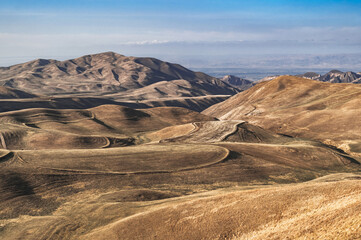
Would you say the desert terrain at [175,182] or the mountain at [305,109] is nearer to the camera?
the desert terrain at [175,182]

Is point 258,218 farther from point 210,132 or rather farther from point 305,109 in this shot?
point 305,109

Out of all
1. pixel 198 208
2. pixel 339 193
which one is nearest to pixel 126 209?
pixel 198 208

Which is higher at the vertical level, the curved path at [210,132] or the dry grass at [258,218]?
the dry grass at [258,218]

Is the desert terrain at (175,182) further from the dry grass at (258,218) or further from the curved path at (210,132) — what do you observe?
the curved path at (210,132)

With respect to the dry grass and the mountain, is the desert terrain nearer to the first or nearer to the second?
the dry grass

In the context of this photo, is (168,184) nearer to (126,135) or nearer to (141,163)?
(141,163)

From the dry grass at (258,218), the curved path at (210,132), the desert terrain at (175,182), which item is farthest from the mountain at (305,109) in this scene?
the dry grass at (258,218)

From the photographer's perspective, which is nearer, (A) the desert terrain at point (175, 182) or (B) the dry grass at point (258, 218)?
(B) the dry grass at point (258, 218)

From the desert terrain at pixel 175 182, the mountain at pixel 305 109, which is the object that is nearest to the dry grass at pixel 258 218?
the desert terrain at pixel 175 182

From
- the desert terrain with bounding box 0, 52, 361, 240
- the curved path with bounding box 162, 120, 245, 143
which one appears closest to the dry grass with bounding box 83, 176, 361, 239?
the desert terrain with bounding box 0, 52, 361, 240

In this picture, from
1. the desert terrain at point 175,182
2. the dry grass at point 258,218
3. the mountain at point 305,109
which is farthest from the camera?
the mountain at point 305,109

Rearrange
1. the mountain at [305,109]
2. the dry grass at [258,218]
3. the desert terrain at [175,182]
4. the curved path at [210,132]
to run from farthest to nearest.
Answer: the mountain at [305,109] < the curved path at [210,132] < the desert terrain at [175,182] < the dry grass at [258,218]
